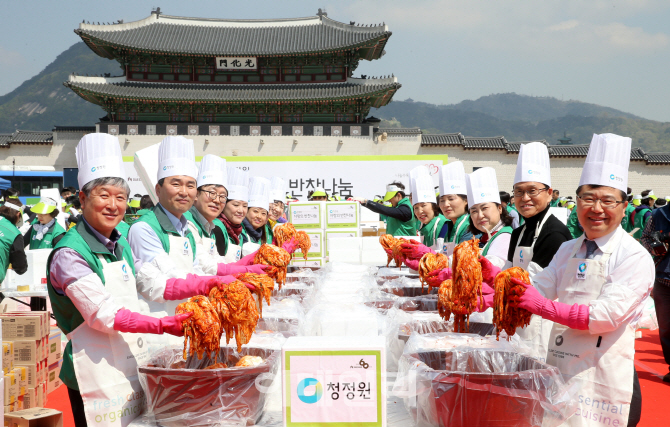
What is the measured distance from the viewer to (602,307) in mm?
1937

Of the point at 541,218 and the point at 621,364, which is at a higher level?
the point at 541,218

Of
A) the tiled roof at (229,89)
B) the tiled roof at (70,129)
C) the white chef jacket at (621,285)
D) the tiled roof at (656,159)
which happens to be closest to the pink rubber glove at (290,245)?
the white chef jacket at (621,285)

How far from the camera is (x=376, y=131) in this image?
83.6 ft

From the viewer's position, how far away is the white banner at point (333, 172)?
18828mm

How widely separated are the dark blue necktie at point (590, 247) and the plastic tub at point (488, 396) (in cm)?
57

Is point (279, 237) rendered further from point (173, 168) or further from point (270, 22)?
point (270, 22)

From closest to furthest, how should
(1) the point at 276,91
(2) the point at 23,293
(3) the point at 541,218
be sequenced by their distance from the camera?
(3) the point at 541,218
(2) the point at 23,293
(1) the point at 276,91

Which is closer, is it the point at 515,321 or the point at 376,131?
the point at 515,321

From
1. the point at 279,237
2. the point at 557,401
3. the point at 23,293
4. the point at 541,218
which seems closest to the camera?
the point at 557,401

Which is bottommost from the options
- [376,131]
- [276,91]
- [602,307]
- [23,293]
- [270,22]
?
[23,293]

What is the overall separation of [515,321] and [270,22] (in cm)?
2952

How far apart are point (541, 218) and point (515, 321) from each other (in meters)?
1.02

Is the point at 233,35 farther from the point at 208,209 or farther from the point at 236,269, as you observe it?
the point at 236,269

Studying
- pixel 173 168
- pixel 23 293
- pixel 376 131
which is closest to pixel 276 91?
pixel 376 131
